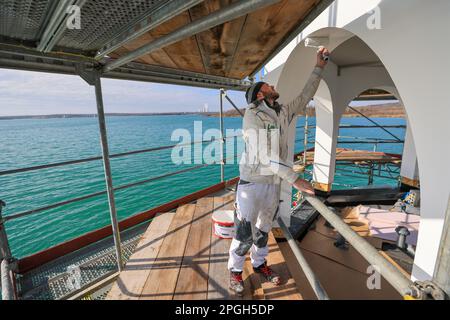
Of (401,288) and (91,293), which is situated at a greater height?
Result: (401,288)

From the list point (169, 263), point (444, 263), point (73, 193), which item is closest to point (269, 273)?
point (169, 263)

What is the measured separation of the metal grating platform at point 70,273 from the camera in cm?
145

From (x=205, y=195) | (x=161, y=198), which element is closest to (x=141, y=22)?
(x=205, y=195)

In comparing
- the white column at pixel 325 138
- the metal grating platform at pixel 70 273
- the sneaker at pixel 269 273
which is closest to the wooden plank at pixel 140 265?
the metal grating platform at pixel 70 273

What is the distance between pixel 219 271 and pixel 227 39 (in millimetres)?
1568

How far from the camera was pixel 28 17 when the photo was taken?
2.56ft

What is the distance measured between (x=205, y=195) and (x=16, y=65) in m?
2.32

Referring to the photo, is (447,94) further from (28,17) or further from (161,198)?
(161,198)

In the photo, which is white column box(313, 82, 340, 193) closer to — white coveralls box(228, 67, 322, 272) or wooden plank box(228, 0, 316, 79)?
wooden plank box(228, 0, 316, 79)

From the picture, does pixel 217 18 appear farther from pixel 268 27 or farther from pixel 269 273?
pixel 269 273

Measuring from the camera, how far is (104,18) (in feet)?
2.80

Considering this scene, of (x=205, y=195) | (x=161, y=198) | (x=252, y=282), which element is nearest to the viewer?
(x=252, y=282)

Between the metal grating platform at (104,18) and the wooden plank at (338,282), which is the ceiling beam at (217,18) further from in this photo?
the wooden plank at (338,282)
